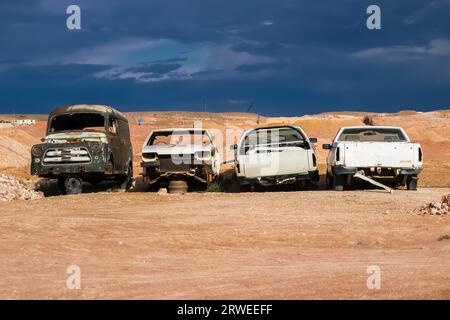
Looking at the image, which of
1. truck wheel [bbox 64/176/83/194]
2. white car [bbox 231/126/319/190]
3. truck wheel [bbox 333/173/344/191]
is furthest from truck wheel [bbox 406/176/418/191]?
truck wheel [bbox 64/176/83/194]

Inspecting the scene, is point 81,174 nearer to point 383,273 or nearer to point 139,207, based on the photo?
point 139,207

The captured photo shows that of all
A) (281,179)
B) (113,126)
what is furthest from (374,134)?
(113,126)

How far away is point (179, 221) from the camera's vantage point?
39.0 ft

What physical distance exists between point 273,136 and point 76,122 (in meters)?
5.34

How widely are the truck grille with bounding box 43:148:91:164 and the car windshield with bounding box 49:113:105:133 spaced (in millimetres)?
1234

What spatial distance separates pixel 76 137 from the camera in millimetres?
17062

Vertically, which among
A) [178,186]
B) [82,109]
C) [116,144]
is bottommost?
[178,186]

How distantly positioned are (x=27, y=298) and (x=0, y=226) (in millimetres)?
5169

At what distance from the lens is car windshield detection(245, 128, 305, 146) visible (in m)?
17.3

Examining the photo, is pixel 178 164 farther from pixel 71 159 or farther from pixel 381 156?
→ pixel 381 156

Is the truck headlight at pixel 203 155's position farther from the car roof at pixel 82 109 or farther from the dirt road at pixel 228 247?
the car roof at pixel 82 109

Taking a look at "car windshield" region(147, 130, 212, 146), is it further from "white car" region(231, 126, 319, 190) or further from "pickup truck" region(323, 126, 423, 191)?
"pickup truck" region(323, 126, 423, 191)

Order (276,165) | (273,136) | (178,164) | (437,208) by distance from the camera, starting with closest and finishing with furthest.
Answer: (437,208) → (276,165) → (178,164) → (273,136)

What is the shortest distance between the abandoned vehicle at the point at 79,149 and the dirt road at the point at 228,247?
5.56 feet
